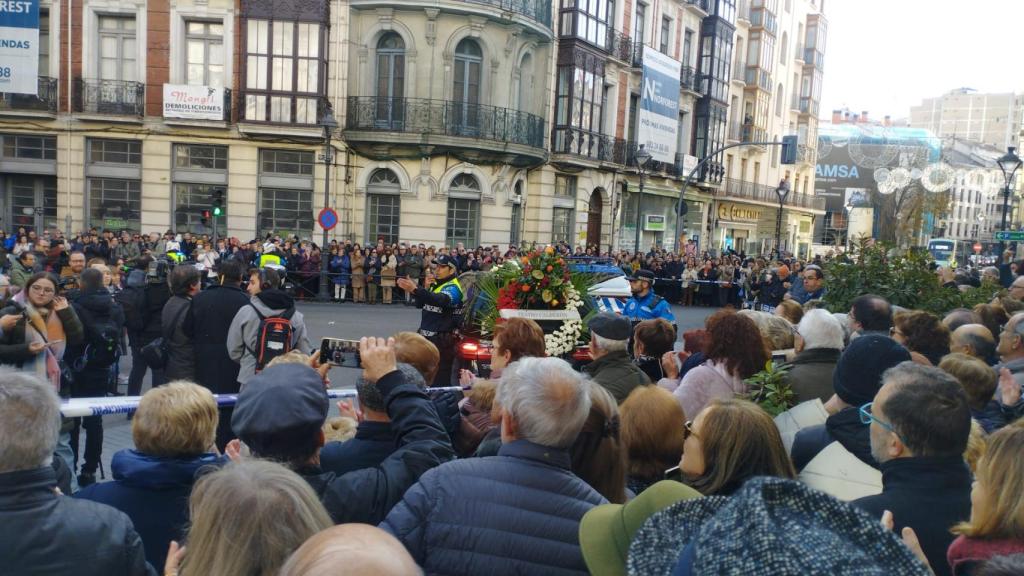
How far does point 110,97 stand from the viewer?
2569 cm

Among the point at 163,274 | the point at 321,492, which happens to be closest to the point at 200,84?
the point at 163,274

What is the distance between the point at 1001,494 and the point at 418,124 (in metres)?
25.0

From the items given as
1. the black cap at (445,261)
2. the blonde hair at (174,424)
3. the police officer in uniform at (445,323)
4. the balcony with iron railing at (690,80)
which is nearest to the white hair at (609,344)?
the blonde hair at (174,424)

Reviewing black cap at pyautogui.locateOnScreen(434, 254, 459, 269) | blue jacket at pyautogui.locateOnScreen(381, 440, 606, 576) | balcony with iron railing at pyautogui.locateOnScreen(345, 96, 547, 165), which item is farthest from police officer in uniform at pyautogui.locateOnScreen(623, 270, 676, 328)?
balcony with iron railing at pyautogui.locateOnScreen(345, 96, 547, 165)

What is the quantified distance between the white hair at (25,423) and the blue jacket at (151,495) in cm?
40

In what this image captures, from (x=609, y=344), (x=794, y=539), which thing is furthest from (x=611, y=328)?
(x=794, y=539)

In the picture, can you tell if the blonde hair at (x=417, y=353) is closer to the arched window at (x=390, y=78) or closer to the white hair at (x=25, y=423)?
the white hair at (x=25, y=423)

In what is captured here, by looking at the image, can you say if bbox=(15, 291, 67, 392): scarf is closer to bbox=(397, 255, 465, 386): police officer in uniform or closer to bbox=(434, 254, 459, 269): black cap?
bbox=(397, 255, 465, 386): police officer in uniform

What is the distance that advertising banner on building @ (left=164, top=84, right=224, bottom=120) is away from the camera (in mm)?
25188

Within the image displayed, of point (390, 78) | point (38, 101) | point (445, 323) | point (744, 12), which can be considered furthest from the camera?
point (744, 12)

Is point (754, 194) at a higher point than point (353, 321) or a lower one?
higher

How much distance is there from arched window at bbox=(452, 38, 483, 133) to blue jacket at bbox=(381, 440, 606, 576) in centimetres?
2482

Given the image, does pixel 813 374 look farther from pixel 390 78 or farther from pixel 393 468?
pixel 390 78

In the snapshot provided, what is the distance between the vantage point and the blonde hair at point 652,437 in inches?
138
